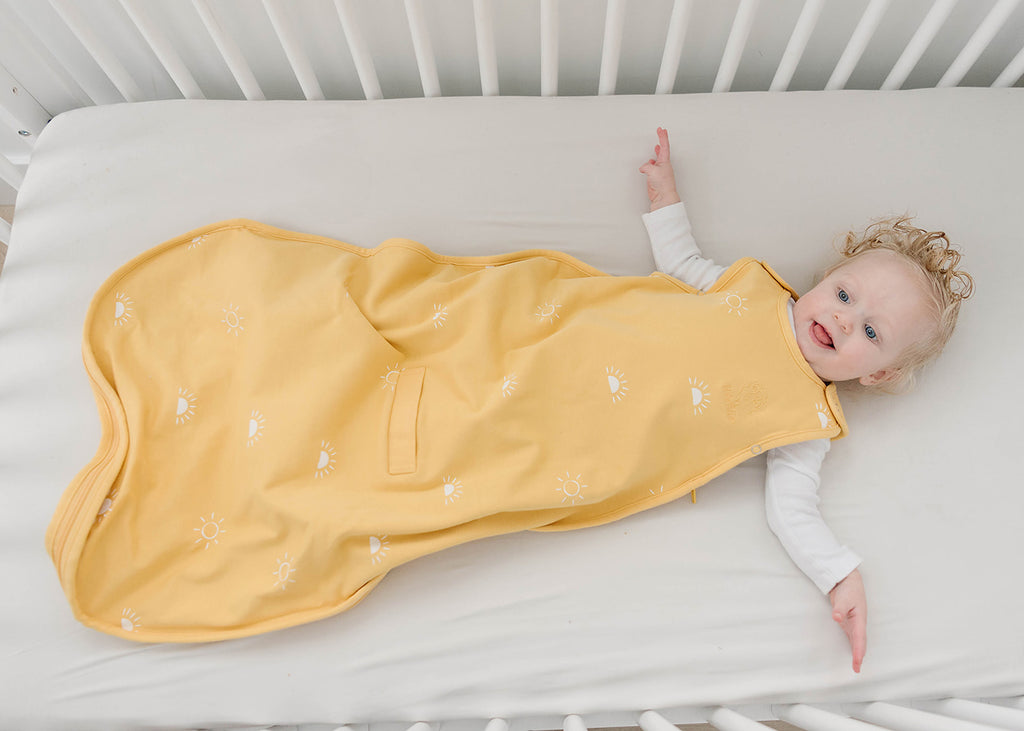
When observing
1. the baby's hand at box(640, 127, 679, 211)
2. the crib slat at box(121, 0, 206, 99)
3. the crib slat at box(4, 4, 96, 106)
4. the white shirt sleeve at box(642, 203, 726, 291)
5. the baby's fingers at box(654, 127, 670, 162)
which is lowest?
the white shirt sleeve at box(642, 203, 726, 291)

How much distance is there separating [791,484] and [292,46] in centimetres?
92

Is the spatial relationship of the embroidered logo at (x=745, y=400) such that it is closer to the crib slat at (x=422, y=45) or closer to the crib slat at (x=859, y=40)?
the crib slat at (x=859, y=40)

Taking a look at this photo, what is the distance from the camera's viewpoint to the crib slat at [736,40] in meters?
0.94

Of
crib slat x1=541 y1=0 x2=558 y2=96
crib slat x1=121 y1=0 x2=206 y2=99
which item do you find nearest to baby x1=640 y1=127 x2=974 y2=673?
crib slat x1=541 y1=0 x2=558 y2=96

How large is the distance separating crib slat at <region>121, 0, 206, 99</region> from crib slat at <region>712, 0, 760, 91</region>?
811mm

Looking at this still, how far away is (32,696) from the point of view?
81 centimetres

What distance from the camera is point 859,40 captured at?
101 cm

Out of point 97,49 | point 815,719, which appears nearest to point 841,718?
point 815,719

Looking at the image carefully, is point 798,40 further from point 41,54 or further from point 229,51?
point 41,54

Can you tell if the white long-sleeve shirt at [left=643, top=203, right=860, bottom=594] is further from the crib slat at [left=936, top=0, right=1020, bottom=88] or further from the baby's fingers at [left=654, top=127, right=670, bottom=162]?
the crib slat at [left=936, top=0, right=1020, bottom=88]

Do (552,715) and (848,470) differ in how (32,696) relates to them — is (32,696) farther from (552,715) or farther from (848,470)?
(848,470)

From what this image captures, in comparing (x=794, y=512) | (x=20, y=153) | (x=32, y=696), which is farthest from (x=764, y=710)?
(x=20, y=153)

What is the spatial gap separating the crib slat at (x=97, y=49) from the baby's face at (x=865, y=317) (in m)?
1.07

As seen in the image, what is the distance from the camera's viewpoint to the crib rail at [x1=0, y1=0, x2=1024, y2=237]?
99 cm
